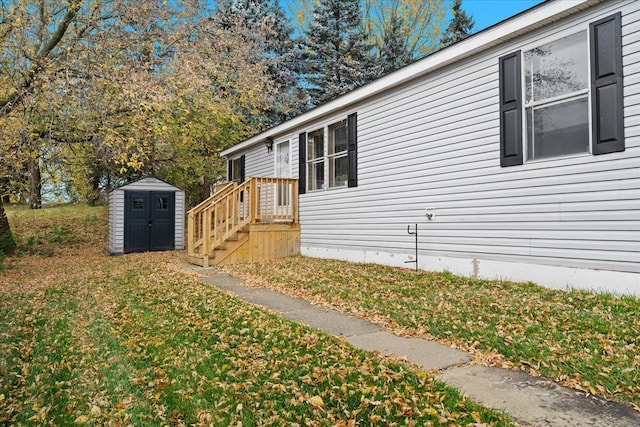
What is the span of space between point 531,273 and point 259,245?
5938 mm

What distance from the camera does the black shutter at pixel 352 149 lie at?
8.77m

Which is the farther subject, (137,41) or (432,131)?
(137,41)

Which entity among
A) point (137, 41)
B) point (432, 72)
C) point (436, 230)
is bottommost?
point (436, 230)

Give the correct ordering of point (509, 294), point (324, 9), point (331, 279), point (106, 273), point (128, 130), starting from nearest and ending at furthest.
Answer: point (509, 294)
point (331, 279)
point (106, 273)
point (128, 130)
point (324, 9)

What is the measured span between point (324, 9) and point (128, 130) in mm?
14089

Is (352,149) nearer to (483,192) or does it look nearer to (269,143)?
(483,192)

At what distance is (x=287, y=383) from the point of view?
288 cm

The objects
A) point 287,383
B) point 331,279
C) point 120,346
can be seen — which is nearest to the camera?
point 287,383

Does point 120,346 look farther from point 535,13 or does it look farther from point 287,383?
point 535,13

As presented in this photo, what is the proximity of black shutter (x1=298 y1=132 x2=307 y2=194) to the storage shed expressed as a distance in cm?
468

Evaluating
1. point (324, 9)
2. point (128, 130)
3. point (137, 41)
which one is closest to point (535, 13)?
point (137, 41)

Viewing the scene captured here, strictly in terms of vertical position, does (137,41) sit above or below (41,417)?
above

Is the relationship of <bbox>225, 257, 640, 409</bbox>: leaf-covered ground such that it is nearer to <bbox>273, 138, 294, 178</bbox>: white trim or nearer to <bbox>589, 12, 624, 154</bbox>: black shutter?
<bbox>589, 12, 624, 154</bbox>: black shutter

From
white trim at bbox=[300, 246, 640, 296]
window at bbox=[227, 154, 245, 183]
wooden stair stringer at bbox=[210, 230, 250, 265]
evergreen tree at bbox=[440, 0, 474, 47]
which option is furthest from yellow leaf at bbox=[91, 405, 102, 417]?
evergreen tree at bbox=[440, 0, 474, 47]
